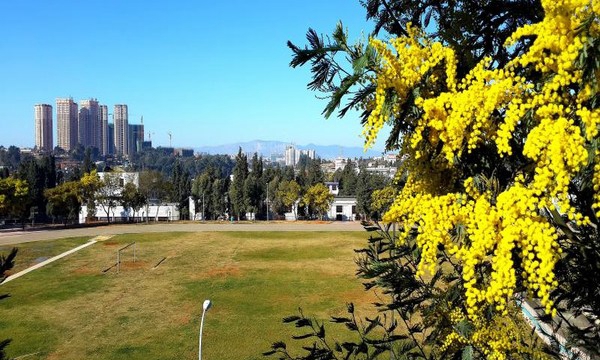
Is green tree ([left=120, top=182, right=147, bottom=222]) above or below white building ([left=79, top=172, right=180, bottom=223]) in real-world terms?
above

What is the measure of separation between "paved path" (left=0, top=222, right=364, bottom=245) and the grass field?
5103 millimetres

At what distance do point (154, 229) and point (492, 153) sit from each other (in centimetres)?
4610

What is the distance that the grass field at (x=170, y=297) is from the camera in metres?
16.9

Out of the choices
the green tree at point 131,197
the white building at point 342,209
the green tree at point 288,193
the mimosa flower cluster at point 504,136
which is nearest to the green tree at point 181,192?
the green tree at point 131,197

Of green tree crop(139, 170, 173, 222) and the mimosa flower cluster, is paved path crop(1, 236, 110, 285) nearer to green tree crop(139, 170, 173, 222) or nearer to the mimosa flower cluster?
green tree crop(139, 170, 173, 222)

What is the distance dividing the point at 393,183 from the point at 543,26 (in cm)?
222

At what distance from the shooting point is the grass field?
16938 mm

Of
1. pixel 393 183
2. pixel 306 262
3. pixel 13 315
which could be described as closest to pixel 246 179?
pixel 306 262

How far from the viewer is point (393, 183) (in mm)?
4953

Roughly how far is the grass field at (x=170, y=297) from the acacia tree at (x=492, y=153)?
517 inches

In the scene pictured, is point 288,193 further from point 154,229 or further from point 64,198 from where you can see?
point 64,198

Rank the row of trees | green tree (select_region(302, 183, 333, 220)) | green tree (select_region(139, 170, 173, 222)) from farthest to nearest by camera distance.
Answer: the row of trees < green tree (select_region(302, 183, 333, 220)) < green tree (select_region(139, 170, 173, 222))

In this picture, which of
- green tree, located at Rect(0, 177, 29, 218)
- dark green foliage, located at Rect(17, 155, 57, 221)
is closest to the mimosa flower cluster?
green tree, located at Rect(0, 177, 29, 218)

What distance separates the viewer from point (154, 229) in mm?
46656
